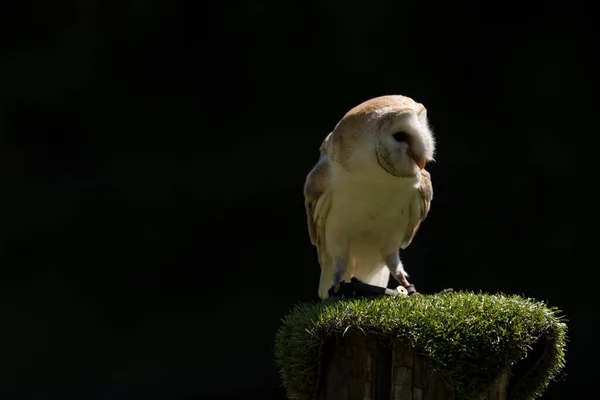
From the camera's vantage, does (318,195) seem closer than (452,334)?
No

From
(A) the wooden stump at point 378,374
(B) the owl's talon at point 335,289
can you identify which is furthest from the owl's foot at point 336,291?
(A) the wooden stump at point 378,374

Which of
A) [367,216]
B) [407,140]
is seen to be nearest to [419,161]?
[407,140]

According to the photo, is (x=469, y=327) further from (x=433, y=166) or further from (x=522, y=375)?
(x=433, y=166)

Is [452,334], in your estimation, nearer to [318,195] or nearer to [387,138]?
[387,138]

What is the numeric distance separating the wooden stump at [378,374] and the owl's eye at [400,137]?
0.50 metres

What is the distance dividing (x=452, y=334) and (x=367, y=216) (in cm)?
53

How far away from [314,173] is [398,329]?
64cm

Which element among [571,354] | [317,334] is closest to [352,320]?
[317,334]

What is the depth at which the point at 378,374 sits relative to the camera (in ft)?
6.55

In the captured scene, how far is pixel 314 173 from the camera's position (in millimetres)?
2463

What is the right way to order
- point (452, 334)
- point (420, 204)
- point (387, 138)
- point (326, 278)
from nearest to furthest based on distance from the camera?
point (452, 334) → point (387, 138) → point (420, 204) → point (326, 278)

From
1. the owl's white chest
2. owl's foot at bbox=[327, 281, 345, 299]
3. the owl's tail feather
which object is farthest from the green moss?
the owl's tail feather

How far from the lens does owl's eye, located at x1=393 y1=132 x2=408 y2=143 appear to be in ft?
7.26

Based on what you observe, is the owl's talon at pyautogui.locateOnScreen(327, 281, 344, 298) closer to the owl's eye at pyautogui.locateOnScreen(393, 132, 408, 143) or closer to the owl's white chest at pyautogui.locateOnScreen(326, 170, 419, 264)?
the owl's white chest at pyautogui.locateOnScreen(326, 170, 419, 264)
